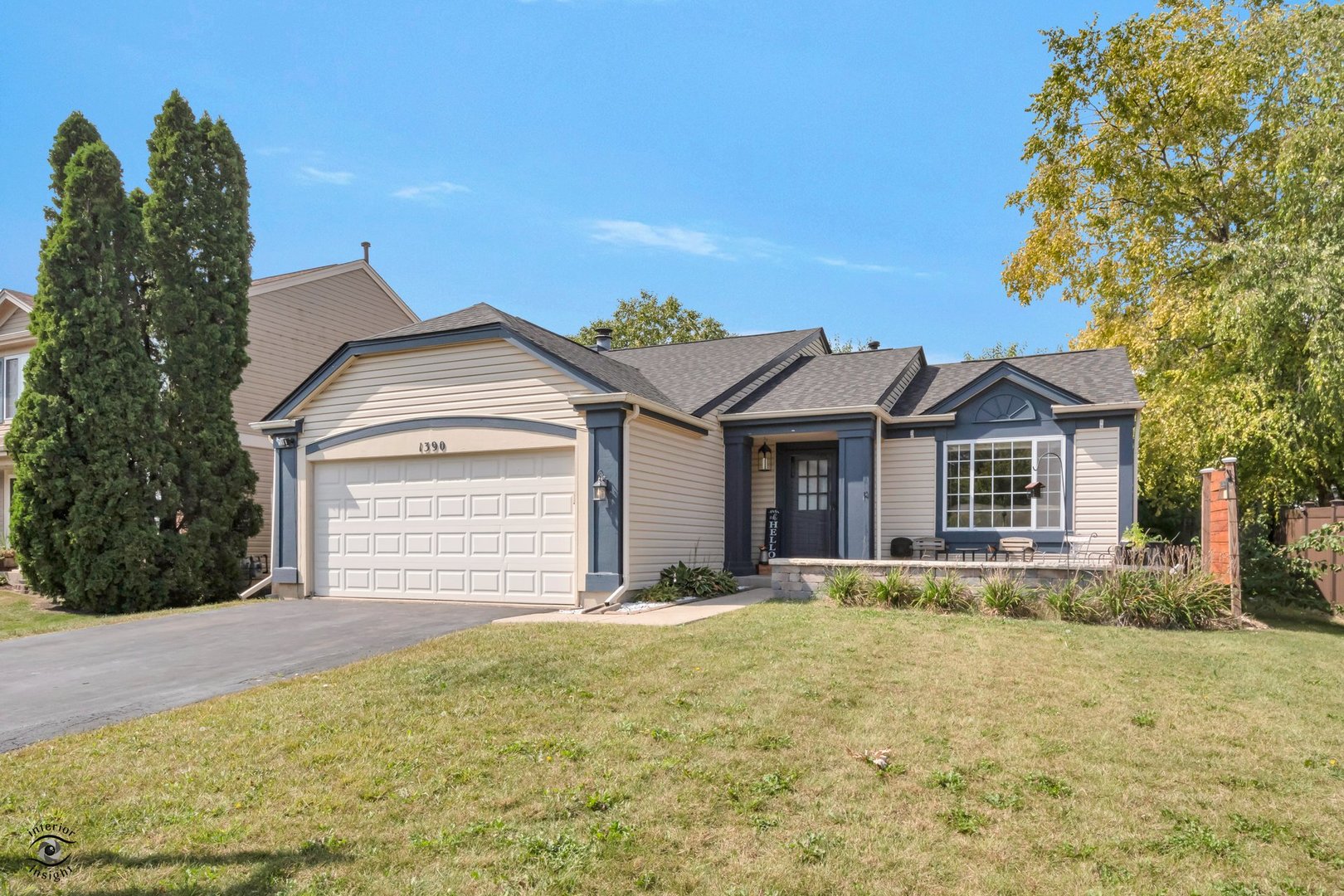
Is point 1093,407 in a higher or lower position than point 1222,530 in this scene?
higher

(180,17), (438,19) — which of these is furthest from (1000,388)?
(180,17)

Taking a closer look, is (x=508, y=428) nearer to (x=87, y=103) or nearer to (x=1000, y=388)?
(x=1000, y=388)

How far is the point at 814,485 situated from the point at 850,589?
4801mm

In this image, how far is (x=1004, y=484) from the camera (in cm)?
1455

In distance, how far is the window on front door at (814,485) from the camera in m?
15.7

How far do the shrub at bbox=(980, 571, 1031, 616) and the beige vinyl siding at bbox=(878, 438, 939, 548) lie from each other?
442cm

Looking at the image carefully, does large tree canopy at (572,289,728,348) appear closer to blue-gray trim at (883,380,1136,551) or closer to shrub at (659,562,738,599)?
blue-gray trim at (883,380,1136,551)

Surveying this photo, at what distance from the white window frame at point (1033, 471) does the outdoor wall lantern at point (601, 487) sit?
6.52 metres

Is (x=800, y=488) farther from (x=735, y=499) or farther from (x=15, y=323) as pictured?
(x=15, y=323)

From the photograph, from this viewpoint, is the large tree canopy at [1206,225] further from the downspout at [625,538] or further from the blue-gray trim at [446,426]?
the blue-gray trim at [446,426]

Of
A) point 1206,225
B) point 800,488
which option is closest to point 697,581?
point 800,488

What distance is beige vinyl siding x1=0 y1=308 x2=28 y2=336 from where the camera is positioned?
2067 cm

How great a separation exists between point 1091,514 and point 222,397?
15.4m

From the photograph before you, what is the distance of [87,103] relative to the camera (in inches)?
595
